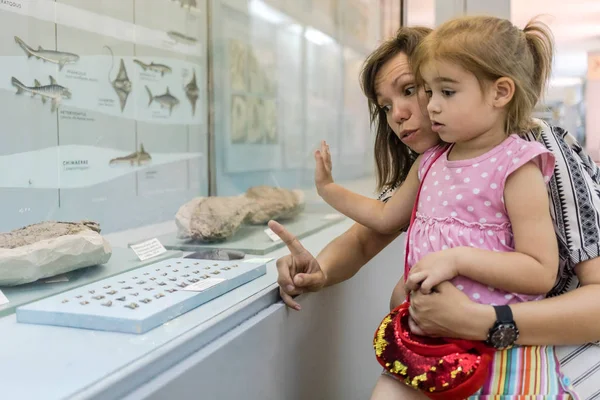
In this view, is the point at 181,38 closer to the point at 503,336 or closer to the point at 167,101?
the point at 167,101

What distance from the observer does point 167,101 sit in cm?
183

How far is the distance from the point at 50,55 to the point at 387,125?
74 cm

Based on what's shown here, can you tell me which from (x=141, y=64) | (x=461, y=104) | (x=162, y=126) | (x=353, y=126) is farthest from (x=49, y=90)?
(x=353, y=126)

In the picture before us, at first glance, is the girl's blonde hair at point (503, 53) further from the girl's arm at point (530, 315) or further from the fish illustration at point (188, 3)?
the fish illustration at point (188, 3)

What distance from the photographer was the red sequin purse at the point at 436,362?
943mm

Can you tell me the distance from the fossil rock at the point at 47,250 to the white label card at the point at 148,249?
101mm

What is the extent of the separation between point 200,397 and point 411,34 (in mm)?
851

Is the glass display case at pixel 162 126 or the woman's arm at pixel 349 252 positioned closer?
the glass display case at pixel 162 126

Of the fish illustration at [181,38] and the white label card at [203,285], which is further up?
the fish illustration at [181,38]

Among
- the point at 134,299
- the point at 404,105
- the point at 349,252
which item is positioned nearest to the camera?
the point at 134,299

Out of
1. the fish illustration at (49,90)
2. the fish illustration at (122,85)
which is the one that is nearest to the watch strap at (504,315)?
the fish illustration at (49,90)

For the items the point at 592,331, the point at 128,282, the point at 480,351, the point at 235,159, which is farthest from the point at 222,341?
the point at 235,159

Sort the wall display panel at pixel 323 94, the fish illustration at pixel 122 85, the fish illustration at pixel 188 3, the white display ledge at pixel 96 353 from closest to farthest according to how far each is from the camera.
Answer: the white display ledge at pixel 96 353, the fish illustration at pixel 122 85, the fish illustration at pixel 188 3, the wall display panel at pixel 323 94

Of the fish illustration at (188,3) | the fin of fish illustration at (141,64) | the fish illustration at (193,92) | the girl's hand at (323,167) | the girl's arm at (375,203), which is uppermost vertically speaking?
the fish illustration at (188,3)
